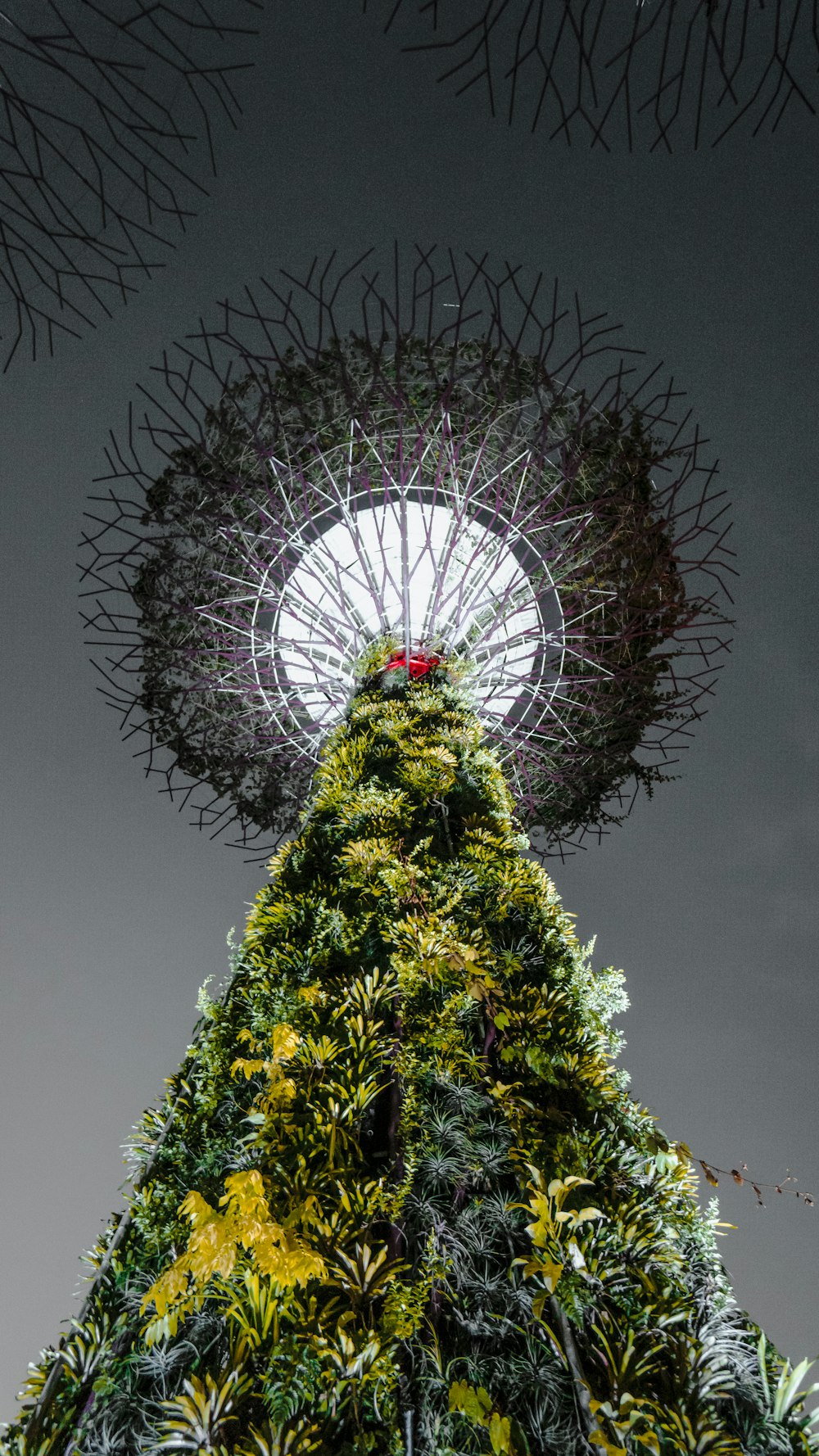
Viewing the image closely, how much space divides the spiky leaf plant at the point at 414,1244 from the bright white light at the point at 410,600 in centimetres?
580

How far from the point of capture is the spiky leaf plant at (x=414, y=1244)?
1.60 meters

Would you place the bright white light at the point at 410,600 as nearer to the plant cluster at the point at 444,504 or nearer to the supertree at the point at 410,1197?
the plant cluster at the point at 444,504

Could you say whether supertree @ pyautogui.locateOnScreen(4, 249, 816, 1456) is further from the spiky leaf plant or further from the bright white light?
the bright white light

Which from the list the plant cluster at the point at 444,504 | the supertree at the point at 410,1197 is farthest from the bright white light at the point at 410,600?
the supertree at the point at 410,1197

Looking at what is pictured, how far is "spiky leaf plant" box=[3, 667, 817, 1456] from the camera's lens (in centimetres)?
160

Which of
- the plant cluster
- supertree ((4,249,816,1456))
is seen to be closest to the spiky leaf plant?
supertree ((4,249,816,1456))

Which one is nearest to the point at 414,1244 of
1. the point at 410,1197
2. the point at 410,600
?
the point at 410,1197

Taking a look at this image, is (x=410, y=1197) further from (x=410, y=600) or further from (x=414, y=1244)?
(x=410, y=600)

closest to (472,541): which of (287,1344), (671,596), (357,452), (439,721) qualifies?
(357,452)

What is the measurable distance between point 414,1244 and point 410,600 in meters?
7.58

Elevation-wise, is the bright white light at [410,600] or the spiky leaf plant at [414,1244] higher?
the bright white light at [410,600]

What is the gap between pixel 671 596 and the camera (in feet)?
28.9

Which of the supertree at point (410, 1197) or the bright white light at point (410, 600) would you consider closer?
the supertree at point (410, 1197)

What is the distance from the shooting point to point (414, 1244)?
2205 millimetres
